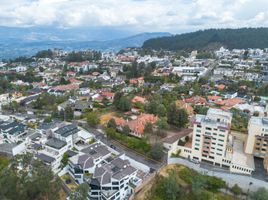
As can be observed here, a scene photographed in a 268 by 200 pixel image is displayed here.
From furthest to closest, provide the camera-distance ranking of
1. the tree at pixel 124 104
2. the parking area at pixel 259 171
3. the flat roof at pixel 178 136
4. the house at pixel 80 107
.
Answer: the house at pixel 80 107 < the tree at pixel 124 104 < the flat roof at pixel 178 136 < the parking area at pixel 259 171

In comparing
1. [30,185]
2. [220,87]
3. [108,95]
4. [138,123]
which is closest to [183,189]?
[138,123]

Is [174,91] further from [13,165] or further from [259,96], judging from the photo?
[13,165]

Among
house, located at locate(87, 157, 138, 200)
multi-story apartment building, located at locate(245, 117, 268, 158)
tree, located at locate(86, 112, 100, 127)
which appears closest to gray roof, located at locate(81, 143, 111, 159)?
house, located at locate(87, 157, 138, 200)

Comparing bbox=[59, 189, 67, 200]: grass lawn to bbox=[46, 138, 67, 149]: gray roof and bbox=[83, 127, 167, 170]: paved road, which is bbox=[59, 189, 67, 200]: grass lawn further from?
bbox=[83, 127, 167, 170]: paved road

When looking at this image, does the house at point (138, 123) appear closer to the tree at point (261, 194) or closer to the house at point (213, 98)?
the tree at point (261, 194)

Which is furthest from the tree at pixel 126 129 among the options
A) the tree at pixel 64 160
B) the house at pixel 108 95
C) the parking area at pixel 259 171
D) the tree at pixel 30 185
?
the house at pixel 108 95

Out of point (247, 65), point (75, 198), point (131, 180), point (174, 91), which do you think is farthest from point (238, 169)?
point (247, 65)
